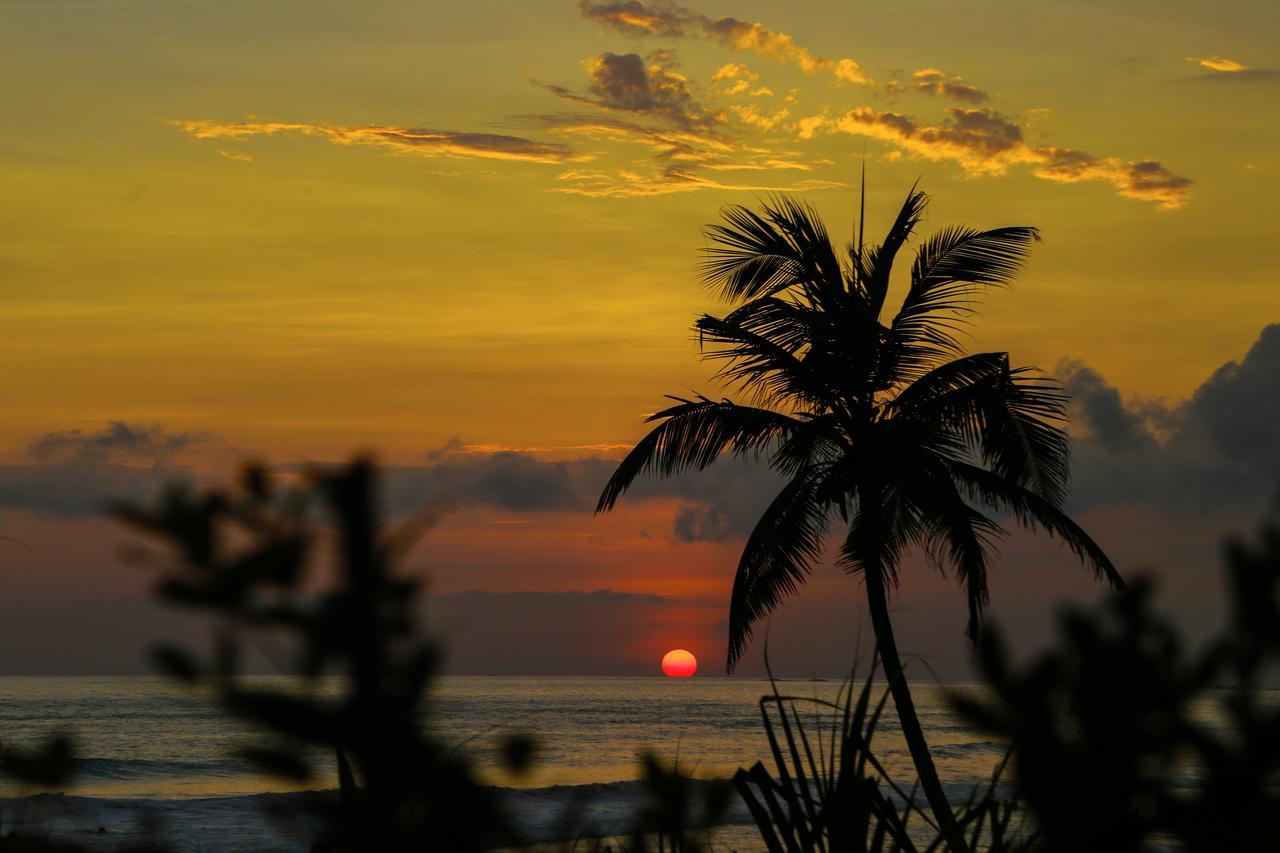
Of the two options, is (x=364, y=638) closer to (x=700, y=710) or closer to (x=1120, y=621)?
(x=1120, y=621)

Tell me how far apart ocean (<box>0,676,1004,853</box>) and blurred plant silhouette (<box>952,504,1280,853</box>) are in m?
0.07

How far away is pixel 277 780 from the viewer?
2.24 ft

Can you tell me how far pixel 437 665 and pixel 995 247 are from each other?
14078mm

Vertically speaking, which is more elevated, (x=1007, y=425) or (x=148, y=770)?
(x=1007, y=425)

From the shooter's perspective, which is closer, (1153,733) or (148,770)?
(1153,733)

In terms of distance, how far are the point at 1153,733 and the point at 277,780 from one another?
541 mm

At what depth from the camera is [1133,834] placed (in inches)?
31.9

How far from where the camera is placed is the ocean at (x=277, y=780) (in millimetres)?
862

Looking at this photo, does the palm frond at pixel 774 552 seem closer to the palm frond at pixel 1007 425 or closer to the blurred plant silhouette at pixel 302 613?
the palm frond at pixel 1007 425

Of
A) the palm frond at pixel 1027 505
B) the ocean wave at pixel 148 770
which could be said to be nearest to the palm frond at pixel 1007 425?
the palm frond at pixel 1027 505

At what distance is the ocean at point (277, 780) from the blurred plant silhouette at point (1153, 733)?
72 millimetres

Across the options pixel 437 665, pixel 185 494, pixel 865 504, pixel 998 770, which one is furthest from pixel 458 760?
pixel 865 504

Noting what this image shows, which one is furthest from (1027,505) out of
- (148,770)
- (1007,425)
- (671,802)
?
(148,770)

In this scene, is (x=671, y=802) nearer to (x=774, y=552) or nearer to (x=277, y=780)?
(x=277, y=780)
